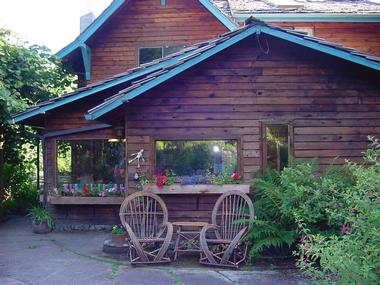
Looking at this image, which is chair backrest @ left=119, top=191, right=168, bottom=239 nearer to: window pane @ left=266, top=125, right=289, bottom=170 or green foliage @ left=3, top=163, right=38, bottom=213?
window pane @ left=266, top=125, right=289, bottom=170

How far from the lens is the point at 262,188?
7.09 m

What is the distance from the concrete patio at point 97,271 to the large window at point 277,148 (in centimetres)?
206

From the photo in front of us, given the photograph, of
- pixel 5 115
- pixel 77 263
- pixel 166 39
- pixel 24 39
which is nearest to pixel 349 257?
pixel 77 263

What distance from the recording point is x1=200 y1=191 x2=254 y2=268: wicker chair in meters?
6.70

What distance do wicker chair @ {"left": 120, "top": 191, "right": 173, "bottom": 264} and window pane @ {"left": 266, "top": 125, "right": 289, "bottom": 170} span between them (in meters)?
2.21

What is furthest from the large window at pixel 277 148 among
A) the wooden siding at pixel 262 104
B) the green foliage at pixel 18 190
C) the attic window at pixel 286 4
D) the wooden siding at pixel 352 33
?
the green foliage at pixel 18 190

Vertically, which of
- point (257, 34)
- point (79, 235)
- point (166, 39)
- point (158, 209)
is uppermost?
point (166, 39)

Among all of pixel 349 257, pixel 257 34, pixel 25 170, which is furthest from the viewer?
pixel 25 170

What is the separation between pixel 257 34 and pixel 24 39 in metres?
7.59

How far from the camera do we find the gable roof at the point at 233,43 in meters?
7.38

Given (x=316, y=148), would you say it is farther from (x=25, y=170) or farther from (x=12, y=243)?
(x=25, y=170)

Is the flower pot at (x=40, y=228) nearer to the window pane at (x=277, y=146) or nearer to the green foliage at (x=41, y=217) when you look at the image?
the green foliage at (x=41, y=217)

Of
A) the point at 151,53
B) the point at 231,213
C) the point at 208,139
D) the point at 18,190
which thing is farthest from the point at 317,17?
the point at 18,190

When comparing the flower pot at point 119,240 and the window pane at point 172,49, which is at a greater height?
the window pane at point 172,49
